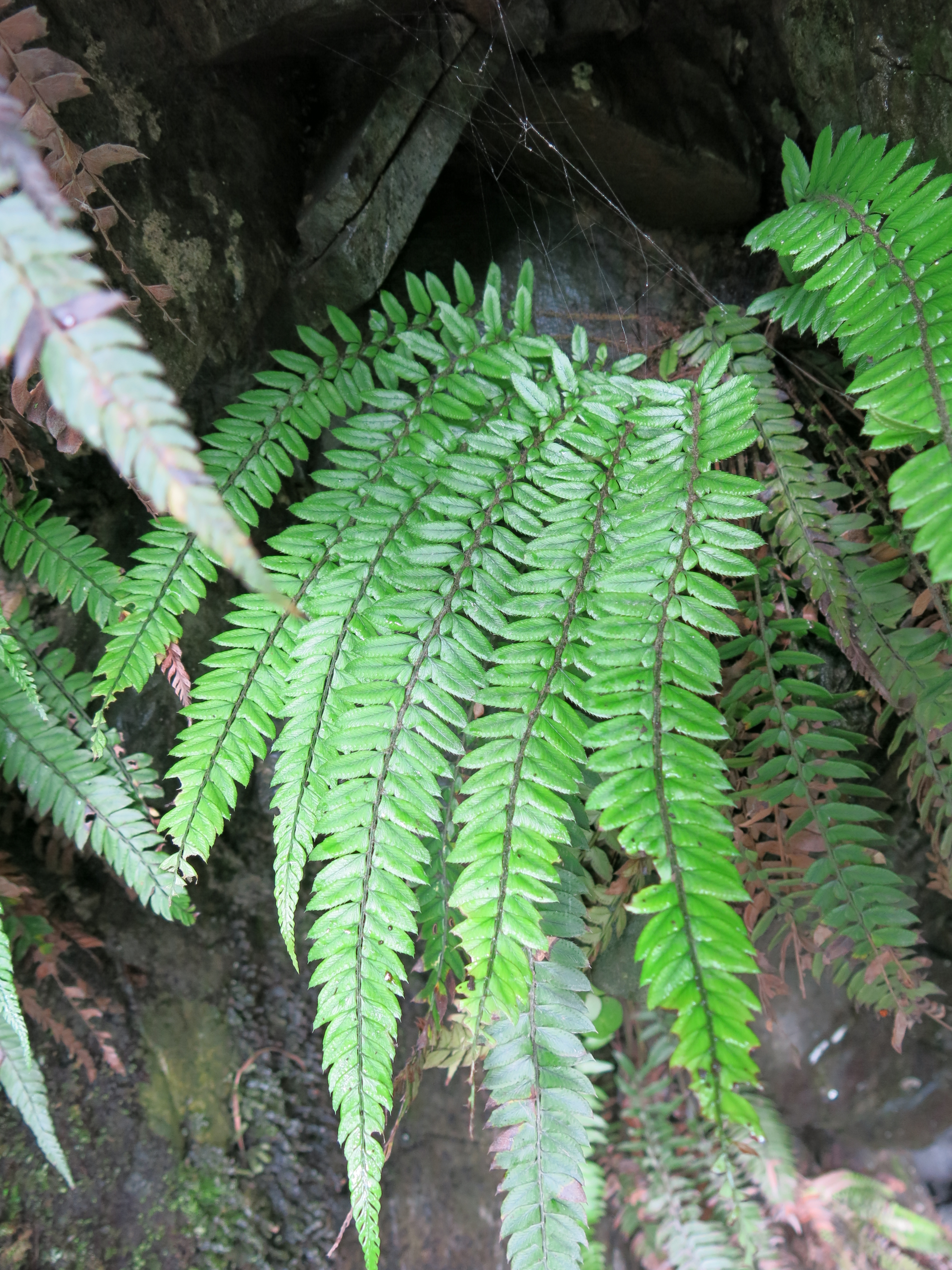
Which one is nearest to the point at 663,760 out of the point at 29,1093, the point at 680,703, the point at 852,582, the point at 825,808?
the point at 680,703

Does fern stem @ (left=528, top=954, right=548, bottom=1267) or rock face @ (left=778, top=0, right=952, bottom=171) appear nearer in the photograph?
fern stem @ (left=528, top=954, right=548, bottom=1267)

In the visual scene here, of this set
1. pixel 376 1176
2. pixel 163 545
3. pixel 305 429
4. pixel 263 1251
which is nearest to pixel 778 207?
pixel 305 429

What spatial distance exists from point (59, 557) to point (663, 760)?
126 cm

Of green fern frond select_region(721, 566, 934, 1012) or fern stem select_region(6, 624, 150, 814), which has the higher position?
green fern frond select_region(721, 566, 934, 1012)

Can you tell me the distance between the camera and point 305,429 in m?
1.58

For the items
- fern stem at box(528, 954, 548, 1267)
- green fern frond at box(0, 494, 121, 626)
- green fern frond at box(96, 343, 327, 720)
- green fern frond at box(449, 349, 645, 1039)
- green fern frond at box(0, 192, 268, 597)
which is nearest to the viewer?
green fern frond at box(0, 192, 268, 597)

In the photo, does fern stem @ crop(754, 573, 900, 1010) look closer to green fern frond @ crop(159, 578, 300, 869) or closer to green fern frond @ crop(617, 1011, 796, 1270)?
green fern frond @ crop(159, 578, 300, 869)

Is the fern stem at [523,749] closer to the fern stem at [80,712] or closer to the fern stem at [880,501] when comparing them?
the fern stem at [880,501]

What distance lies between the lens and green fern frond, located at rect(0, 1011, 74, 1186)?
1.60 m

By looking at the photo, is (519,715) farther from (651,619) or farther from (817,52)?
(817,52)

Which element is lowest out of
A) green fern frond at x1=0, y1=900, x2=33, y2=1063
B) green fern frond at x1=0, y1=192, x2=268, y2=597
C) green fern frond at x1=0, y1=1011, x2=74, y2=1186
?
green fern frond at x1=0, y1=1011, x2=74, y2=1186

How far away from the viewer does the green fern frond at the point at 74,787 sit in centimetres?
165

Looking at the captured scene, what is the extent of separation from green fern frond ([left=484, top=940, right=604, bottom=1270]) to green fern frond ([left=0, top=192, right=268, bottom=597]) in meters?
1.07

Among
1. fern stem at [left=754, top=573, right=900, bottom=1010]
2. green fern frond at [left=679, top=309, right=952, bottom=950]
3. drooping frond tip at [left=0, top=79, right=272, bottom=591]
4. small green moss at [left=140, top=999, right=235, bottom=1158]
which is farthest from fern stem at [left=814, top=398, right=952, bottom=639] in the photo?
small green moss at [left=140, top=999, right=235, bottom=1158]
